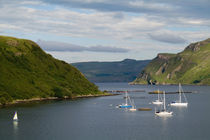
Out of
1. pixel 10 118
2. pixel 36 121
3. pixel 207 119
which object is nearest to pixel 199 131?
pixel 207 119

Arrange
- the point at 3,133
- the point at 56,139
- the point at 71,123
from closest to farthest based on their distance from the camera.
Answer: the point at 56,139 → the point at 3,133 → the point at 71,123

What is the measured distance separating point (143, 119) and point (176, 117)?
2076cm

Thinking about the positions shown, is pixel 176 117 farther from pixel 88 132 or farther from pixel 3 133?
pixel 3 133

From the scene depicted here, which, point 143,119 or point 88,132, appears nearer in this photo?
point 88,132

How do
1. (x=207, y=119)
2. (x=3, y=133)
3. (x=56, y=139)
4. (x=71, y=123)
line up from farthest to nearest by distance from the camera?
(x=207, y=119), (x=71, y=123), (x=3, y=133), (x=56, y=139)

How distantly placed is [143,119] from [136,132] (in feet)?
130

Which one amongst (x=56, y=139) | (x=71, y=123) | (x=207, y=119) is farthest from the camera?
(x=207, y=119)

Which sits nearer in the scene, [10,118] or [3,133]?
[3,133]

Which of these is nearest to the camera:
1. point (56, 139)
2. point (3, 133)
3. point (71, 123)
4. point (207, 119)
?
point (56, 139)

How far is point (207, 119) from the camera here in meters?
186

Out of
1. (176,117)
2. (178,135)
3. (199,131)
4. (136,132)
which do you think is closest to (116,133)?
(136,132)

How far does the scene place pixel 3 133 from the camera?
142125 mm

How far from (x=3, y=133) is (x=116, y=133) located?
142 ft

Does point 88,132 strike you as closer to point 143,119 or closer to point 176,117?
point 143,119
